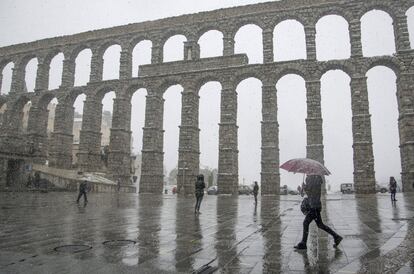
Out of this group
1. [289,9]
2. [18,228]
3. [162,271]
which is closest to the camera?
[162,271]

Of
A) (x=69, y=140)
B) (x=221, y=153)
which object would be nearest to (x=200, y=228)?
(x=221, y=153)

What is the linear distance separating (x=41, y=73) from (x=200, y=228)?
128 ft

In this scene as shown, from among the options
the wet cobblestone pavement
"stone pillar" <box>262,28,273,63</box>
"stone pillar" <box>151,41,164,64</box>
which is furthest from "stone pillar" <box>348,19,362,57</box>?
the wet cobblestone pavement

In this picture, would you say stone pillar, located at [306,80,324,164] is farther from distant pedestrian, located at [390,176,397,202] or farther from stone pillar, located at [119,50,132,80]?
stone pillar, located at [119,50,132,80]

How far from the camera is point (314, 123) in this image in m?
29.2

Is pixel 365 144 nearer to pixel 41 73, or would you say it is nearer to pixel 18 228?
pixel 18 228

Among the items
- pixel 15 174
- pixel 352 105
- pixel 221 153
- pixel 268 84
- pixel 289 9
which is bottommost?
pixel 15 174

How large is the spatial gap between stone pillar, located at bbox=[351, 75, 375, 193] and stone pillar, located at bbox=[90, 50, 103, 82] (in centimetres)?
2645

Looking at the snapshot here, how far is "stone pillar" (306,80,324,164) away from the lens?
93.1 ft

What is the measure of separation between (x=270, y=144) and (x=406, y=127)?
1067cm

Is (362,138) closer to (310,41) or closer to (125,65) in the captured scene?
(310,41)

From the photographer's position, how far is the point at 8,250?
6070 mm

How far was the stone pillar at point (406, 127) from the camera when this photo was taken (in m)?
26.6

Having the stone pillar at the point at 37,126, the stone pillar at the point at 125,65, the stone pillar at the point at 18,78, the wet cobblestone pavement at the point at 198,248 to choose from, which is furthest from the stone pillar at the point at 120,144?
the wet cobblestone pavement at the point at 198,248
